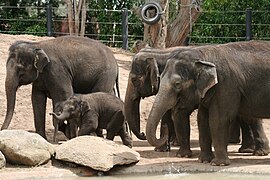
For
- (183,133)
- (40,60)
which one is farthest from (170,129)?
(40,60)

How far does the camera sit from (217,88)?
9.85 m

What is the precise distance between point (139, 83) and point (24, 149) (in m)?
2.42

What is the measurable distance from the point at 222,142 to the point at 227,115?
14.2 inches

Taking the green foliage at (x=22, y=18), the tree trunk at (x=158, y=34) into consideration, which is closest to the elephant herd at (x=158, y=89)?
the tree trunk at (x=158, y=34)

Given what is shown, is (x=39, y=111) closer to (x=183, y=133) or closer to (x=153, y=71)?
(x=153, y=71)

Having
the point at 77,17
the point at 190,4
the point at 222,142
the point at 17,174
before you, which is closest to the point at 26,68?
the point at 17,174

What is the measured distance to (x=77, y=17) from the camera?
25312mm

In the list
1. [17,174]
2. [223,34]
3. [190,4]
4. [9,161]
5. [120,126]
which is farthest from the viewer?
[223,34]

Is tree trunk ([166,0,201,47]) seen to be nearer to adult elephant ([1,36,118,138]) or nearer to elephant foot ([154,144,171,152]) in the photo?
adult elephant ([1,36,118,138])

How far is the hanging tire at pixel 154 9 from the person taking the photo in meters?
15.9

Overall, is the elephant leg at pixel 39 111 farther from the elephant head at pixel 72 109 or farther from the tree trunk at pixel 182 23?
the tree trunk at pixel 182 23

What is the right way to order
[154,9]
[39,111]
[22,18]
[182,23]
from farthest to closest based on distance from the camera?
[22,18] < [182,23] < [154,9] < [39,111]

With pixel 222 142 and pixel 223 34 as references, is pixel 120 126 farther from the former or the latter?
pixel 223 34

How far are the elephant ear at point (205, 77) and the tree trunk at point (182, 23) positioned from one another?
8.01m
